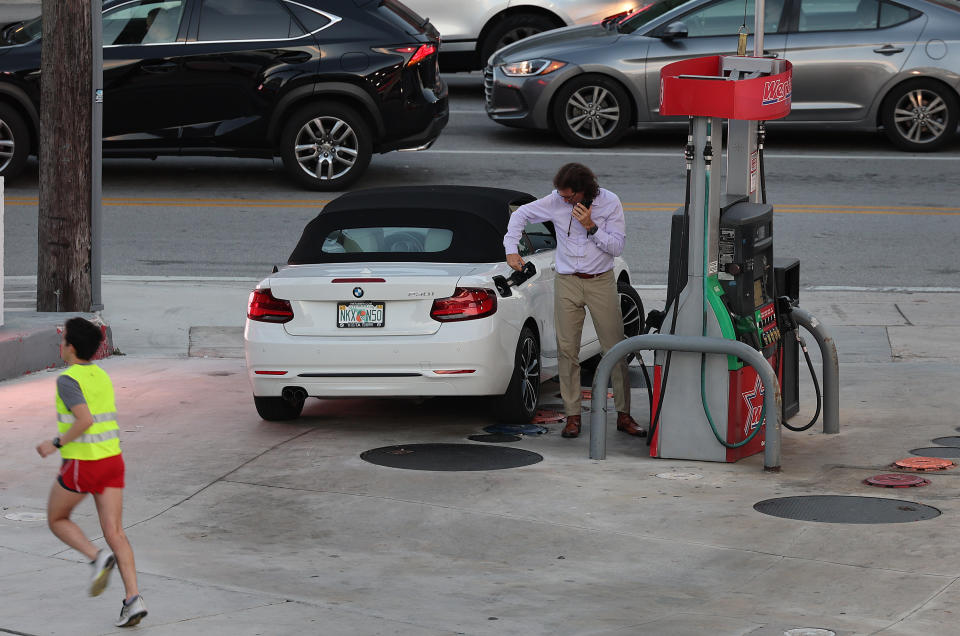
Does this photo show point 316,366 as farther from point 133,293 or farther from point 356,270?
point 133,293

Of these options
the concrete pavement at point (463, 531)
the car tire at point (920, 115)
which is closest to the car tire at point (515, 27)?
the car tire at point (920, 115)

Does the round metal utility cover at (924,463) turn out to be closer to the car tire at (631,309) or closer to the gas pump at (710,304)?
the gas pump at (710,304)

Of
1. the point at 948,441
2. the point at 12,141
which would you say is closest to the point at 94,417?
the point at 948,441

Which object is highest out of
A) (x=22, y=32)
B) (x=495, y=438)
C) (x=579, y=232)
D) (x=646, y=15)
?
(x=646, y=15)

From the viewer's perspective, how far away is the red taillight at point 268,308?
969cm

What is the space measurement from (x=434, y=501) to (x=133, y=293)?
6.26 meters

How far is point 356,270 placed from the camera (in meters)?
9.73

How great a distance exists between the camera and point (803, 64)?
18875 mm

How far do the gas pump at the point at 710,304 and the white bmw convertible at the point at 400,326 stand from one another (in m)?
1.00

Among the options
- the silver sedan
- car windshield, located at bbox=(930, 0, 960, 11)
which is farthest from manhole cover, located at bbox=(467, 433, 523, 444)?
car windshield, located at bbox=(930, 0, 960, 11)

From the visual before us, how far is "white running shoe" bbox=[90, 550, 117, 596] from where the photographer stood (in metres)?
6.32

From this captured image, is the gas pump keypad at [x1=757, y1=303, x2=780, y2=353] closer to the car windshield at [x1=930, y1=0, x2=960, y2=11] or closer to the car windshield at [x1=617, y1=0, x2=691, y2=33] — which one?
the car windshield at [x1=617, y1=0, x2=691, y2=33]

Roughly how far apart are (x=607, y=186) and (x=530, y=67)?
2.21m

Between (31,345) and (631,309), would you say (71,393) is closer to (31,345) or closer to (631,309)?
(31,345)
